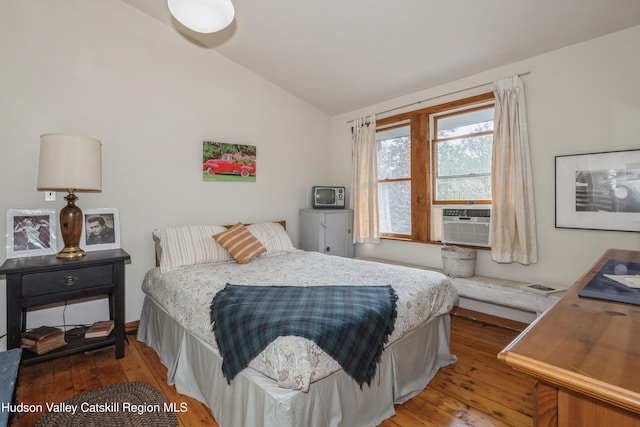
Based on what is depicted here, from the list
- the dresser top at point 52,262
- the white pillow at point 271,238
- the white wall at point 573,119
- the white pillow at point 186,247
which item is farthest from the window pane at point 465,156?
the dresser top at point 52,262

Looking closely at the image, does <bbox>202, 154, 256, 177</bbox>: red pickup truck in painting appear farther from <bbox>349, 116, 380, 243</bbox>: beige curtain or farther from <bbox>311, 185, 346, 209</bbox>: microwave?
<bbox>349, 116, 380, 243</bbox>: beige curtain

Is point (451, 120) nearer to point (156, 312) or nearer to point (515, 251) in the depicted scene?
point (515, 251)

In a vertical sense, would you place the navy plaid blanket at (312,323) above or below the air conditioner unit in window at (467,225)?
below

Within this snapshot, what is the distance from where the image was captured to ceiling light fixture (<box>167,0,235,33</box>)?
1873mm

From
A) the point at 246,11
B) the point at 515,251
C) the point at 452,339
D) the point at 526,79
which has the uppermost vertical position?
the point at 246,11

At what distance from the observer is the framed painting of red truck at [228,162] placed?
324 centimetres

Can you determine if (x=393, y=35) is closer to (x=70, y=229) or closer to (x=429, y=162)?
(x=429, y=162)

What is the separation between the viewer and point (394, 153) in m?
3.87

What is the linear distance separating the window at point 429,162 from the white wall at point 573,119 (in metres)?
0.38

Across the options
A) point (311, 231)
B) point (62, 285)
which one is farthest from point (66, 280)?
point (311, 231)

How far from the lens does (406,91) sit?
3551 mm

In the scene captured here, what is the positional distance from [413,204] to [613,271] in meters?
2.32

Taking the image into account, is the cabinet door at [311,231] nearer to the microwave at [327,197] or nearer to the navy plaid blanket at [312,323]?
the microwave at [327,197]

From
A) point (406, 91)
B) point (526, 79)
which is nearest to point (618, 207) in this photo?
point (526, 79)
